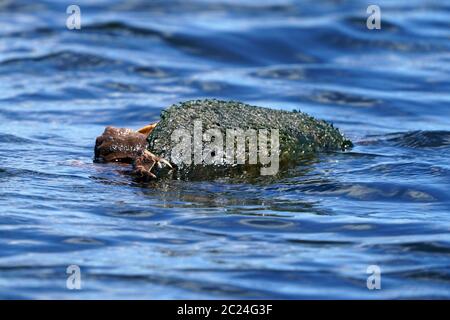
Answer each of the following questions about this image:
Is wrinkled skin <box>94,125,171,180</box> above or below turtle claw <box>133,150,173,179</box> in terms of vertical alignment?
above

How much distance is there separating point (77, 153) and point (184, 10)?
28.8ft

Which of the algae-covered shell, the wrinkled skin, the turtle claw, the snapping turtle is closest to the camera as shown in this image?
the turtle claw

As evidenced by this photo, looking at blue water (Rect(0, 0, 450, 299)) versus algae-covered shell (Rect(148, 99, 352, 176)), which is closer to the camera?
blue water (Rect(0, 0, 450, 299))

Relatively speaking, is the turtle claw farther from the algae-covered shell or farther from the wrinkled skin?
the wrinkled skin

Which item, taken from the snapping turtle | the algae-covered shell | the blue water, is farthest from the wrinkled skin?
the algae-covered shell

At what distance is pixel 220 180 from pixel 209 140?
1.21 ft

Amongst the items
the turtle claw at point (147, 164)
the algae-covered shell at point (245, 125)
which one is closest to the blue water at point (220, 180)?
the turtle claw at point (147, 164)

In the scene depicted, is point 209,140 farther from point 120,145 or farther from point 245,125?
point 120,145

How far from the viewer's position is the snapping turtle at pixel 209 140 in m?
8.21

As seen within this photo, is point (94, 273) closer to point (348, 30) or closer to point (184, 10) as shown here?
point (348, 30)

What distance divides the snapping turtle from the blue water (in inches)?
6.6

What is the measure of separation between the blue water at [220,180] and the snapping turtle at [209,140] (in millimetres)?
167

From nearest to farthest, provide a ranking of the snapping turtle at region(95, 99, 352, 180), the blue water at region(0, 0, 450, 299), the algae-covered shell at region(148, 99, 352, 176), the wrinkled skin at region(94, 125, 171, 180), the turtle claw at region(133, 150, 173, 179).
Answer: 1. the blue water at region(0, 0, 450, 299)
2. the turtle claw at region(133, 150, 173, 179)
3. the snapping turtle at region(95, 99, 352, 180)
4. the algae-covered shell at region(148, 99, 352, 176)
5. the wrinkled skin at region(94, 125, 171, 180)

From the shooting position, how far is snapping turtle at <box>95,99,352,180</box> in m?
8.21
